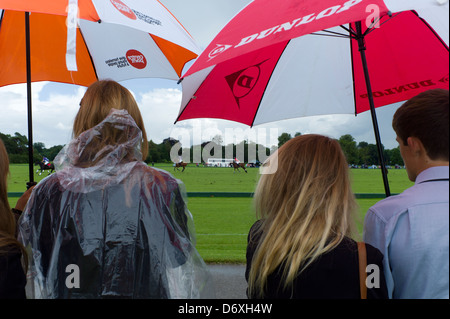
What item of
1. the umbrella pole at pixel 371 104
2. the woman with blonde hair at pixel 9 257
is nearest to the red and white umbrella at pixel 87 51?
the umbrella pole at pixel 371 104

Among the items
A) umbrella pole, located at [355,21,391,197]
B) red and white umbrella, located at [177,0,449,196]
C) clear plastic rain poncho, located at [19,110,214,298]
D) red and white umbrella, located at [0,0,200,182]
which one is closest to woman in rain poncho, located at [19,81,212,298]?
clear plastic rain poncho, located at [19,110,214,298]

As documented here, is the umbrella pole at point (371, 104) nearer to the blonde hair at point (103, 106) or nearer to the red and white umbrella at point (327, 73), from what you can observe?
the red and white umbrella at point (327, 73)

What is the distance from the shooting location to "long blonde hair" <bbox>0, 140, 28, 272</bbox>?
5.65 feet

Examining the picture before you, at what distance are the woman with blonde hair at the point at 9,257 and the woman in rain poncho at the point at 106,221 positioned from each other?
6 cm

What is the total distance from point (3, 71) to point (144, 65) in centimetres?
150

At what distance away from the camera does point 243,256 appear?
707cm

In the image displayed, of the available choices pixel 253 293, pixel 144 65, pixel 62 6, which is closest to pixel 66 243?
pixel 253 293

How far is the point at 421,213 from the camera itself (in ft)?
5.08

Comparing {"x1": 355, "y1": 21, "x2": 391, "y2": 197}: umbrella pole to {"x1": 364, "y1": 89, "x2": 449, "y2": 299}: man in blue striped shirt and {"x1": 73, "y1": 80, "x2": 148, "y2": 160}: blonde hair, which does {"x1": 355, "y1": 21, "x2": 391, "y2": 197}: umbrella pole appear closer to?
{"x1": 364, "y1": 89, "x2": 449, "y2": 299}: man in blue striped shirt

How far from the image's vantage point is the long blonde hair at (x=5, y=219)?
67.8 inches

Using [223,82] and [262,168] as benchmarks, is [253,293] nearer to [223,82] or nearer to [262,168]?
[262,168]

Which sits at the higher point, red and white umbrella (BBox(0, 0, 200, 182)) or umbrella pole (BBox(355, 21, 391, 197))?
red and white umbrella (BBox(0, 0, 200, 182))

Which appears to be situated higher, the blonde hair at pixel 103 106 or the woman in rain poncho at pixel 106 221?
the blonde hair at pixel 103 106

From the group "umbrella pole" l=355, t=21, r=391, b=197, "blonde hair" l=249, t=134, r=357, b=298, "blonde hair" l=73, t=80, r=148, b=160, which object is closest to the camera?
"blonde hair" l=249, t=134, r=357, b=298
